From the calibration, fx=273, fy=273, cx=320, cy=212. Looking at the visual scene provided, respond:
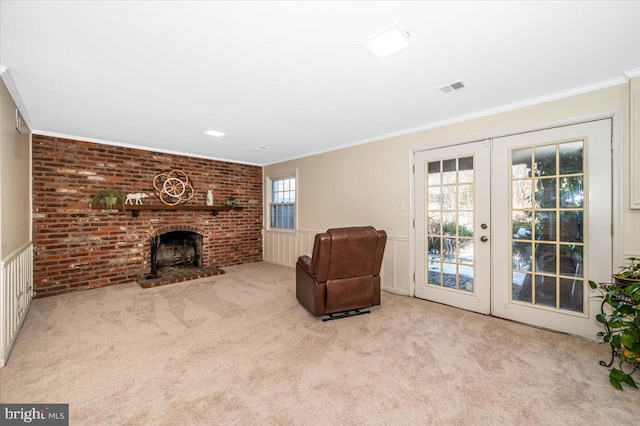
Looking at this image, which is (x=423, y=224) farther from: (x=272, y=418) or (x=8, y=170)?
(x=8, y=170)

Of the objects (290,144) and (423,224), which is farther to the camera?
(290,144)

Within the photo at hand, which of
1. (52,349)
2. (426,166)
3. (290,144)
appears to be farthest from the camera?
(290,144)

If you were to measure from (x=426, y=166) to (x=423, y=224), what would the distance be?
773 mm

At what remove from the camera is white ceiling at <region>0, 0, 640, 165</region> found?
1569 millimetres

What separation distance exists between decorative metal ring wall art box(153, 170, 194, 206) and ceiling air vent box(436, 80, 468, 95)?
4542mm

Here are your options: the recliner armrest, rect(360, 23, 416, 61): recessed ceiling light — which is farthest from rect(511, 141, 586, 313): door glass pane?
the recliner armrest

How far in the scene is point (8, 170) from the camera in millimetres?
2475

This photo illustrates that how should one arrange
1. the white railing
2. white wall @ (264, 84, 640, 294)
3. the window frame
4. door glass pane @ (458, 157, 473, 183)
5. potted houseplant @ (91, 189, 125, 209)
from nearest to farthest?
the white railing < white wall @ (264, 84, 640, 294) < door glass pane @ (458, 157, 473, 183) < potted houseplant @ (91, 189, 125, 209) < the window frame

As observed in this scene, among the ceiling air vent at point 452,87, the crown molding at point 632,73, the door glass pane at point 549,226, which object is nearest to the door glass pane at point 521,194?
the door glass pane at point 549,226

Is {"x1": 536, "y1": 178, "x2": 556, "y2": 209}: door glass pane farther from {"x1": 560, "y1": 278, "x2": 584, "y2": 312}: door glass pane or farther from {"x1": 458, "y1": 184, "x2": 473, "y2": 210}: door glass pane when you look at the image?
{"x1": 560, "y1": 278, "x2": 584, "y2": 312}: door glass pane

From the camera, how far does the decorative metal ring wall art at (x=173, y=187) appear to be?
494 centimetres

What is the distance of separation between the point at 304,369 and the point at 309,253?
3.33 m

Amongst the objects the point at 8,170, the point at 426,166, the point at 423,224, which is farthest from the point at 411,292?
the point at 8,170

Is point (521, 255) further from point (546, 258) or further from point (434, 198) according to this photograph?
point (434, 198)
